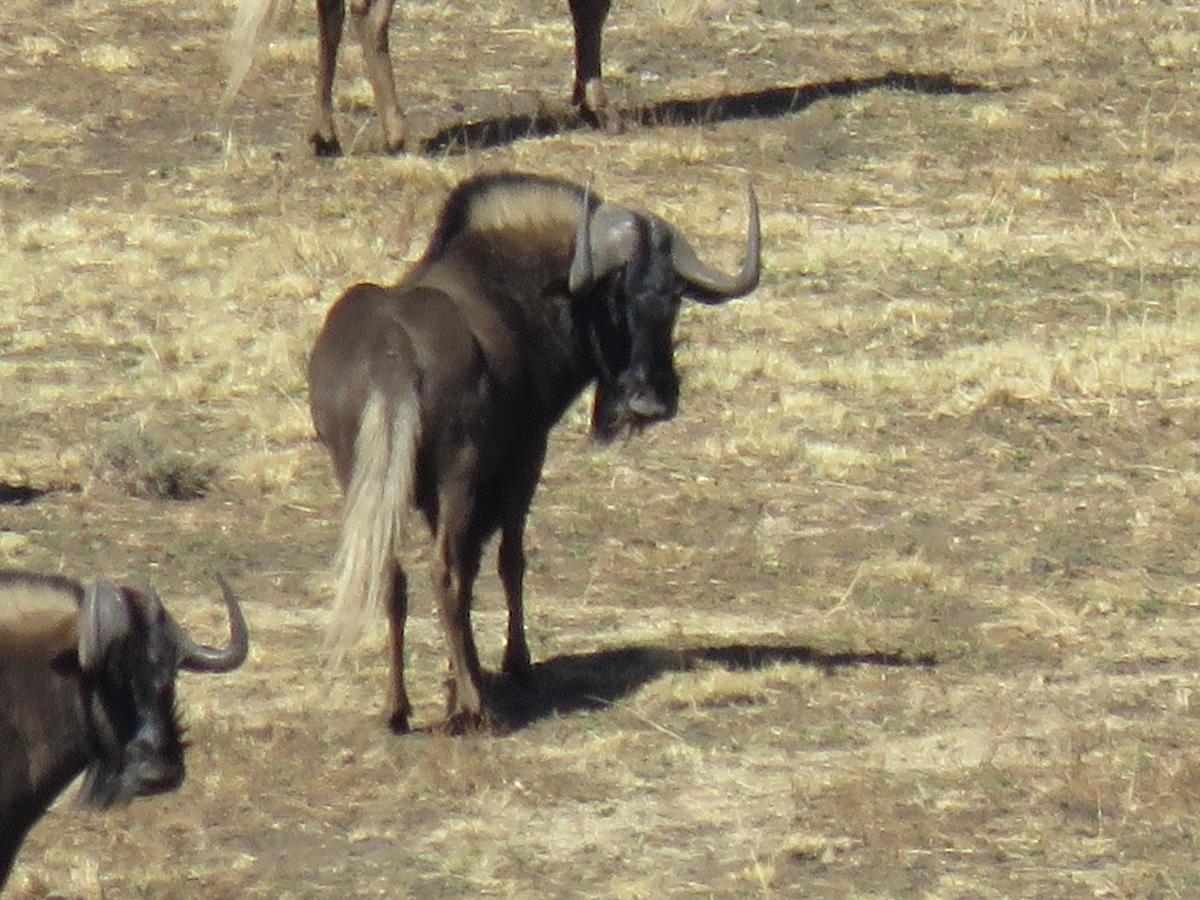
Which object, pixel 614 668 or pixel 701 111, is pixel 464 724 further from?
pixel 701 111

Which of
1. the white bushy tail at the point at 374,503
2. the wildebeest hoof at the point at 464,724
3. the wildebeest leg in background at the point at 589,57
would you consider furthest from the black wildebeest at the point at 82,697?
the wildebeest leg in background at the point at 589,57

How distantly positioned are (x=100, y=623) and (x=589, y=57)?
10.5 m

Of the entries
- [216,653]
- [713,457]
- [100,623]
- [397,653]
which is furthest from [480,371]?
[713,457]

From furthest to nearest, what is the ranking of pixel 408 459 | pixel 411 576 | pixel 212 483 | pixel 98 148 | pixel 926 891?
1. pixel 98 148
2. pixel 212 483
3. pixel 411 576
4. pixel 408 459
5. pixel 926 891

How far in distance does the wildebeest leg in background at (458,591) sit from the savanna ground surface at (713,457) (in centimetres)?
13

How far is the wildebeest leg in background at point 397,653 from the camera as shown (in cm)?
830

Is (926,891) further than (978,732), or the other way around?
(978,732)

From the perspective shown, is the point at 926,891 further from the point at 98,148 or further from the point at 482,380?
the point at 98,148

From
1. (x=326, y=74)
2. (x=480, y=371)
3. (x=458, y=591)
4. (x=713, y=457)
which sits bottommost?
(x=713, y=457)

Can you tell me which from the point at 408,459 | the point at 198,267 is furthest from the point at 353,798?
the point at 198,267

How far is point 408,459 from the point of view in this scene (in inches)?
315

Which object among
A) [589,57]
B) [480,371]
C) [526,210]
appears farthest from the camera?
[589,57]

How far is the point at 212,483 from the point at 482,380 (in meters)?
3.22

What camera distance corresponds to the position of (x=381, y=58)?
15.4 metres
